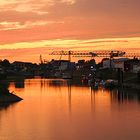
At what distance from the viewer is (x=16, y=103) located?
35.7 metres

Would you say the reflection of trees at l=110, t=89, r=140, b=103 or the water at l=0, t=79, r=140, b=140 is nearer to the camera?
the water at l=0, t=79, r=140, b=140

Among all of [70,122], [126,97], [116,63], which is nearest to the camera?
[70,122]

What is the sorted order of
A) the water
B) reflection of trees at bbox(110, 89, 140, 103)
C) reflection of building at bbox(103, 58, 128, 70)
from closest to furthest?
the water → reflection of trees at bbox(110, 89, 140, 103) → reflection of building at bbox(103, 58, 128, 70)

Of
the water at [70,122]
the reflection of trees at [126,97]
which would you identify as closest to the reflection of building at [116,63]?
the reflection of trees at [126,97]

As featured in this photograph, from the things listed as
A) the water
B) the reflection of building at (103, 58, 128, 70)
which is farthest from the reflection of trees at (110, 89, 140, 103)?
the reflection of building at (103, 58, 128, 70)

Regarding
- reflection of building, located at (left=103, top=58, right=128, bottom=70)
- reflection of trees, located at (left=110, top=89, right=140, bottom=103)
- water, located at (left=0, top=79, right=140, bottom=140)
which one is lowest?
reflection of trees, located at (left=110, top=89, right=140, bottom=103)

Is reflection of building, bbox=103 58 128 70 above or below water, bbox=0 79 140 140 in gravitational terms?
above

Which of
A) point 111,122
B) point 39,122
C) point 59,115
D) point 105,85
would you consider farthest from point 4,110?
point 105,85

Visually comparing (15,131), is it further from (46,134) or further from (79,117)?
(79,117)

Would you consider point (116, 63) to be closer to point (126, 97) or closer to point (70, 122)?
point (126, 97)

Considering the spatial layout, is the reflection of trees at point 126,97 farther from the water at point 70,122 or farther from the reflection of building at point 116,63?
the reflection of building at point 116,63

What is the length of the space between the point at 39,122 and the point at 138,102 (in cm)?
1487

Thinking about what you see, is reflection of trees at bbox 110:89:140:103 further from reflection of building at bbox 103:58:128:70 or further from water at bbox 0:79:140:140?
reflection of building at bbox 103:58:128:70

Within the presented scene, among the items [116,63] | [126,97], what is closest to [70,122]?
[126,97]
